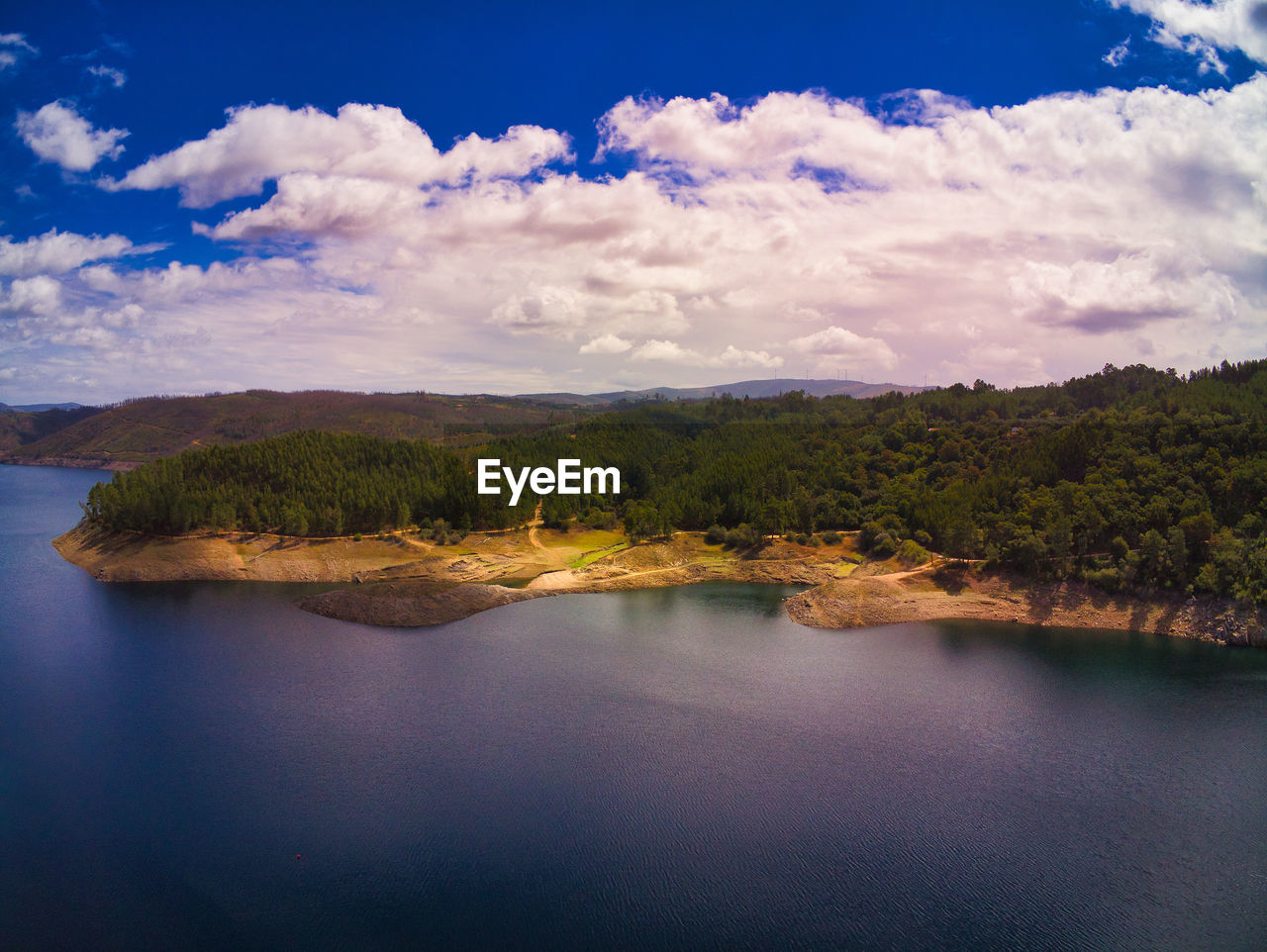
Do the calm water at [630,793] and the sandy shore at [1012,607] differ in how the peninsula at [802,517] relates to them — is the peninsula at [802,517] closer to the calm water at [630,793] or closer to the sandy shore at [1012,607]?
the sandy shore at [1012,607]

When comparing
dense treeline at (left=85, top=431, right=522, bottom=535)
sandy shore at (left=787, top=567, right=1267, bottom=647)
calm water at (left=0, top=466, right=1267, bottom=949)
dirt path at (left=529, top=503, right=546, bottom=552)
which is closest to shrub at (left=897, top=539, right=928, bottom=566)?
sandy shore at (left=787, top=567, right=1267, bottom=647)

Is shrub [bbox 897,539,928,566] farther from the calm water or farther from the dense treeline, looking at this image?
the dense treeline

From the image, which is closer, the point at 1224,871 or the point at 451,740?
the point at 1224,871

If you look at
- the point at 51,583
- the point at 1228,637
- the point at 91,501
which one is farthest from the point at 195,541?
the point at 1228,637

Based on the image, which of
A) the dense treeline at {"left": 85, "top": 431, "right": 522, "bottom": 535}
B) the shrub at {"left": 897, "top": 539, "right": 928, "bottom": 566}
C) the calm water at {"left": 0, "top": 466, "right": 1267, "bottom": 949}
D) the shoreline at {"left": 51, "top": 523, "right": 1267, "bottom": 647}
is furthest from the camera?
the dense treeline at {"left": 85, "top": 431, "right": 522, "bottom": 535}

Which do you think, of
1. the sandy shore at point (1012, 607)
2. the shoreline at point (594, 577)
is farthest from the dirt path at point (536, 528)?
the sandy shore at point (1012, 607)

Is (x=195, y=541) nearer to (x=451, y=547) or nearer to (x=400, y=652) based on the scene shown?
(x=451, y=547)
